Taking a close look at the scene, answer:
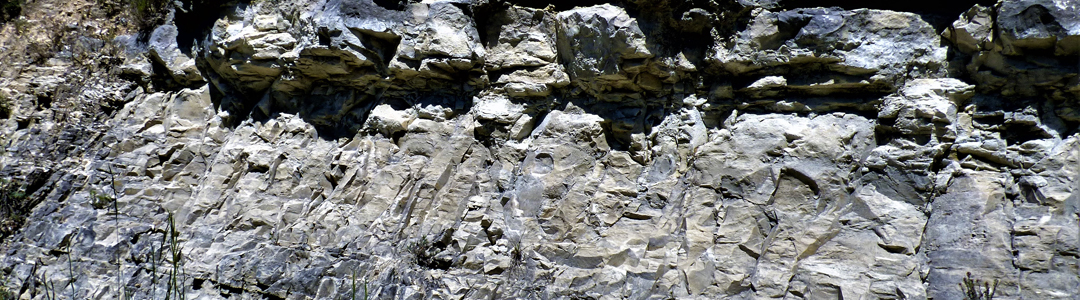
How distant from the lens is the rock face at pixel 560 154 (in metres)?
3.62

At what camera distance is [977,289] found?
341 centimetres

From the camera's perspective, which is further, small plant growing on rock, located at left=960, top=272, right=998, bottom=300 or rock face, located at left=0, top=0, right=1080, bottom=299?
rock face, located at left=0, top=0, right=1080, bottom=299

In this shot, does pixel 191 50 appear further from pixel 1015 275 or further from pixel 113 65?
pixel 1015 275

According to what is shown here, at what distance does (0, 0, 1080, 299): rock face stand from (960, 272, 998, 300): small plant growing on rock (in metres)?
0.03

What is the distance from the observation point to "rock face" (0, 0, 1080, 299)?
3.62 meters

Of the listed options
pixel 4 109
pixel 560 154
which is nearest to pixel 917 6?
pixel 560 154

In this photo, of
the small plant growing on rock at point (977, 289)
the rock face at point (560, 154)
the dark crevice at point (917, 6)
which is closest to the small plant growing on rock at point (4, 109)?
the rock face at point (560, 154)

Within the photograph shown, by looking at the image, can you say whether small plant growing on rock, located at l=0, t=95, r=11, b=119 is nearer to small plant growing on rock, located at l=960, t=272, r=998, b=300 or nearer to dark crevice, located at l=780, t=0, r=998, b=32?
dark crevice, located at l=780, t=0, r=998, b=32

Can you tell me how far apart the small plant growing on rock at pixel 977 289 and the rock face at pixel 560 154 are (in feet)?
0.10

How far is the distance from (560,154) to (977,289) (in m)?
2.36

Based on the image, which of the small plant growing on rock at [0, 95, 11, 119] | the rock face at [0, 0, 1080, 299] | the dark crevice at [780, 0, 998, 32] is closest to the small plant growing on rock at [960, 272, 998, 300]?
the rock face at [0, 0, 1080, 299]

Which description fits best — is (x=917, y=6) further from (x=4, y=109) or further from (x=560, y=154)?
(x=4, y=109)

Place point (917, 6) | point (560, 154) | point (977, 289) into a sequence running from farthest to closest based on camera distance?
point (560, 154) < point (917, 6) < point (977, 289)

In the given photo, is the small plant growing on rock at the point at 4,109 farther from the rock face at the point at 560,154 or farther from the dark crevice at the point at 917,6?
the dark crevice at the point at 917,6
